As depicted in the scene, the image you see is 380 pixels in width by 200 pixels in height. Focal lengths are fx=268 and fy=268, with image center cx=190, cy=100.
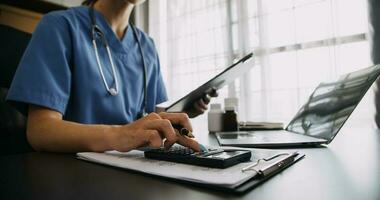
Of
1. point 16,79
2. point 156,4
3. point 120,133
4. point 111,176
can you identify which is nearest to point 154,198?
point 111,176

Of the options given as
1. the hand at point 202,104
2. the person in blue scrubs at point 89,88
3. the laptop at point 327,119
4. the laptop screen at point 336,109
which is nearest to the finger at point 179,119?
the person in blue scrubs at point 89,88

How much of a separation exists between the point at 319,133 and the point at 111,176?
19.1 inches

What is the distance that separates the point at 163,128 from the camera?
43cm

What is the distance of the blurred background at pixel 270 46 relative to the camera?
4.97ft

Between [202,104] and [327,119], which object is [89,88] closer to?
[202,104]

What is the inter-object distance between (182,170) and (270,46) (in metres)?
1.62

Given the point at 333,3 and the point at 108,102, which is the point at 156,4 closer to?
the point at 333,3

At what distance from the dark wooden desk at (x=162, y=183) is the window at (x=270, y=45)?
132 centimetres

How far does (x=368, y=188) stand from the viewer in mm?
250

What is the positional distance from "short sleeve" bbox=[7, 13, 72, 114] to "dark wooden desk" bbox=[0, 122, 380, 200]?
23 centimetres

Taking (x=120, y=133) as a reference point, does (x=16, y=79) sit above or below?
above

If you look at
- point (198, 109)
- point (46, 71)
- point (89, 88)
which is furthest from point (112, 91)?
point (198, 109)

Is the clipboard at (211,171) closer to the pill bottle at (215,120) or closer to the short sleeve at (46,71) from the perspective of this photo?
the short sleeve at (46,71)

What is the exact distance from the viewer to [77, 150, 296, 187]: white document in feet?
0.87
